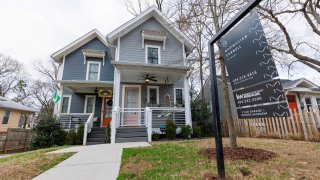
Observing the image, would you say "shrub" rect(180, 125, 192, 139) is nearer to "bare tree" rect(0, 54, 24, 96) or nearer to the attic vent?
the attic vent

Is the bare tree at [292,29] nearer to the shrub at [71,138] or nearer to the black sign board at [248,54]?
the black sign board at [248,54]

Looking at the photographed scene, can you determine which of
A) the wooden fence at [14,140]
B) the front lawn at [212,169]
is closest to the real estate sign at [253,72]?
the front lawn at [212,169]

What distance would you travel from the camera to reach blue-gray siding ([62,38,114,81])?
1208 centimetres

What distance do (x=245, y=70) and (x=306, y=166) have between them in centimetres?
261

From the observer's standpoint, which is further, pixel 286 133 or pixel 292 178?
pixel 286 133

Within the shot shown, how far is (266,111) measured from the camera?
219 centimetres

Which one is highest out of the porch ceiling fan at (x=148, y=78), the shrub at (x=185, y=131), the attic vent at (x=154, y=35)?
the attic vent at (x=154, y=35)

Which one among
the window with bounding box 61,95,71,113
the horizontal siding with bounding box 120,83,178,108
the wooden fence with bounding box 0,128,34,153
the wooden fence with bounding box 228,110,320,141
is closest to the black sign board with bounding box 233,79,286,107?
the wooden fence with bounding box 228,110,320,141

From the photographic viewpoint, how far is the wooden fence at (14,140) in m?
10.4

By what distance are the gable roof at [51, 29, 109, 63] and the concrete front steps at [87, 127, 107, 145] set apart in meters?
6.48

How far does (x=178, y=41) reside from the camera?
11.6 m

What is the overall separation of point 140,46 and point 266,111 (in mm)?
9761

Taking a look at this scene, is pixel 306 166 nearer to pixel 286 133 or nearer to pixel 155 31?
pixel 286 133

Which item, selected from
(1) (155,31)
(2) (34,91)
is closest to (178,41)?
(1) (155,31)
